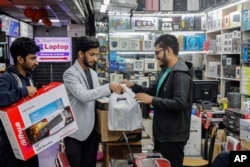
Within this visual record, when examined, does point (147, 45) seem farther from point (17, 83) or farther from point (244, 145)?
point (17, 83)

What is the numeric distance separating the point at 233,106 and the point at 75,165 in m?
3.07

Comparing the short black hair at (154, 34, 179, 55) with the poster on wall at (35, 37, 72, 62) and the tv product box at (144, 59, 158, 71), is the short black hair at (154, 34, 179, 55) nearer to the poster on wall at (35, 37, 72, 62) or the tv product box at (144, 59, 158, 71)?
the tv product box at (144, 59, 158, 71)

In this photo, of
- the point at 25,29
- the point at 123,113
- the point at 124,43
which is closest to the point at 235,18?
the point at 124,43

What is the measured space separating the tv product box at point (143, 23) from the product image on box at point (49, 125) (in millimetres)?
5164

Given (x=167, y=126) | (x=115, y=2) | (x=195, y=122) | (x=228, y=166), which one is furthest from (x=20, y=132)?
(x=115, y=2)

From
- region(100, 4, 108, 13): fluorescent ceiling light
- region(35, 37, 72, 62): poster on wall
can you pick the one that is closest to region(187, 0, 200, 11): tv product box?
region(100, 4, 108, 13): fluorescent ceiling light

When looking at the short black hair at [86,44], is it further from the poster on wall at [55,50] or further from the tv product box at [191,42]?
the poster on wall at [55,50]

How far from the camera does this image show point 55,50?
8.41 metres

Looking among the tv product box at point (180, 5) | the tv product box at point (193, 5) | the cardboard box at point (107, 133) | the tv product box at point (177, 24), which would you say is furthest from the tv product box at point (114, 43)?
the cardboard box at point (107, 133)

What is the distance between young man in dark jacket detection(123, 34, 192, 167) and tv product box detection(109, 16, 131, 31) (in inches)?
184

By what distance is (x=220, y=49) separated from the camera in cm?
634

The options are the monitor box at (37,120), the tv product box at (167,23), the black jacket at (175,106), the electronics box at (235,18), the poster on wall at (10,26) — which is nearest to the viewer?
the monitor box at (37,120)

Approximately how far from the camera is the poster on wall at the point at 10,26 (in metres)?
6.99

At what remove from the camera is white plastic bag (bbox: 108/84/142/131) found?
266 centimetres
